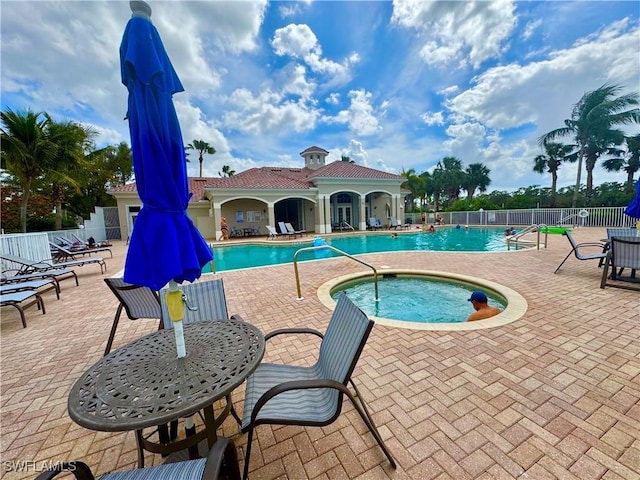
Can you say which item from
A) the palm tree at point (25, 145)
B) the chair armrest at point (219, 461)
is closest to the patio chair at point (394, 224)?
the palm tree at point (25, 145)

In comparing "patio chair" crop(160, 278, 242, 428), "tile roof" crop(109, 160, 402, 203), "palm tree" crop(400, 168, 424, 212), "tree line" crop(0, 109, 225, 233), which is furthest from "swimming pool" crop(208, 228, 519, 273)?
"palm tree" crop(400, 168, 424, 212)

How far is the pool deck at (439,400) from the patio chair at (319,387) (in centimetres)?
32

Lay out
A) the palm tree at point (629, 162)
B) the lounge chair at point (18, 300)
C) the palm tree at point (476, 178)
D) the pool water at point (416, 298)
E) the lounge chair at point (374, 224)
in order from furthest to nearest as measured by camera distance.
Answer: the palm tree at point (476, 178) < the palm tree at point (629, 162) < the lounge chair at point (374, 224) < the pool water at point (416, 298) < the lounge chair at point (18, 300)

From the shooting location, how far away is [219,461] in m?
1.09

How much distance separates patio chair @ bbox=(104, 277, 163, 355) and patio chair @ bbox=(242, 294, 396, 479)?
208cm

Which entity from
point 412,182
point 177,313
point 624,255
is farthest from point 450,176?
point 177,313

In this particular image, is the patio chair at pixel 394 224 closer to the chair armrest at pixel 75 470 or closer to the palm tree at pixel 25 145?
the palm tree at pixel 25 145

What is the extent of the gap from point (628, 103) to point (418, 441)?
103ft

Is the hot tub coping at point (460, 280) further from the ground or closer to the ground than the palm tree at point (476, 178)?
closer to the ground

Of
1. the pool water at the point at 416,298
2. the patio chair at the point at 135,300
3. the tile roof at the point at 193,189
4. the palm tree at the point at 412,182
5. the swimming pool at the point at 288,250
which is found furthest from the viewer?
the palm tree at the point at 412,182

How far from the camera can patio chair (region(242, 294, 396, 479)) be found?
144 cm

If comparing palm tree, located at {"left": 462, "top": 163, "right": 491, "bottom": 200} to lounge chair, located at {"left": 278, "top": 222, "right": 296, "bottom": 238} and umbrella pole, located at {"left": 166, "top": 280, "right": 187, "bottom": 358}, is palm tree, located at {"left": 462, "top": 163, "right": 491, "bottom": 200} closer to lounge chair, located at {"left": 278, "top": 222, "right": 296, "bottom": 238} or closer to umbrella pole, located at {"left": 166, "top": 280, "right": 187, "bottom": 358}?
lounge chair, located at {"left": 278, "top": 222, "right": 296, "bottom": 238}

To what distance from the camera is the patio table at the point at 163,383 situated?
1169 millimetres

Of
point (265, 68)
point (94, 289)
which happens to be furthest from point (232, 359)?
point (265, 68)
